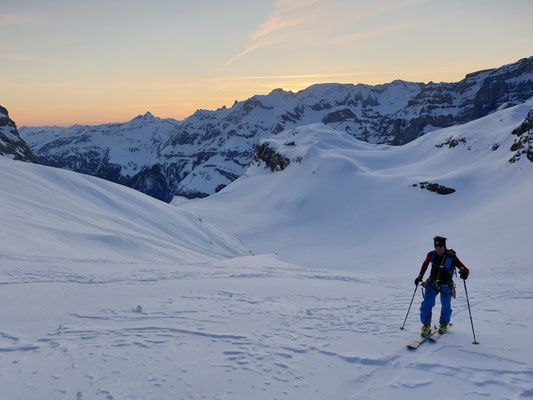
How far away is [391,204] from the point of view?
147ft

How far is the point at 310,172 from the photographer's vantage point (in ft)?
214

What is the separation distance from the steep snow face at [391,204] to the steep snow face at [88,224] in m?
12.3

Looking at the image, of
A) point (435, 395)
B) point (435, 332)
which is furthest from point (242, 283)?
point (435, 395)

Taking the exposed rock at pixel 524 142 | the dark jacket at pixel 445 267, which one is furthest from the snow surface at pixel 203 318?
the exposed rock at pixel 524 142

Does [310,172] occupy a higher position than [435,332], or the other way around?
[310,172]

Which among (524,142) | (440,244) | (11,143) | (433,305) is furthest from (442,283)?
(11,143)

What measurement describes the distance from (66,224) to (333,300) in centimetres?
1611

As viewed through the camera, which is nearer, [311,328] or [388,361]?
[388,361]

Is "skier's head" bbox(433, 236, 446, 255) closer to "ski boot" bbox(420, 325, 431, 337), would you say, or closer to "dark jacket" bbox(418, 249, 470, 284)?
"dark jacket" bbox(418, 249, 470, 284)

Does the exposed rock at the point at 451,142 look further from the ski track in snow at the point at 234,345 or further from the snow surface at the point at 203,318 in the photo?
the ski track in snow at the point at 234,345

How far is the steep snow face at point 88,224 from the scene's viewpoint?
16.0 m

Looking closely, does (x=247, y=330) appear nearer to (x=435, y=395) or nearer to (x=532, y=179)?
(x=435, y=395)

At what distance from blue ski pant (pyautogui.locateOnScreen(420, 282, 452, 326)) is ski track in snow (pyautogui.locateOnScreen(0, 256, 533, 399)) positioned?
1.41 ft

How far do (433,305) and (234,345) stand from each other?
428 centimetres
